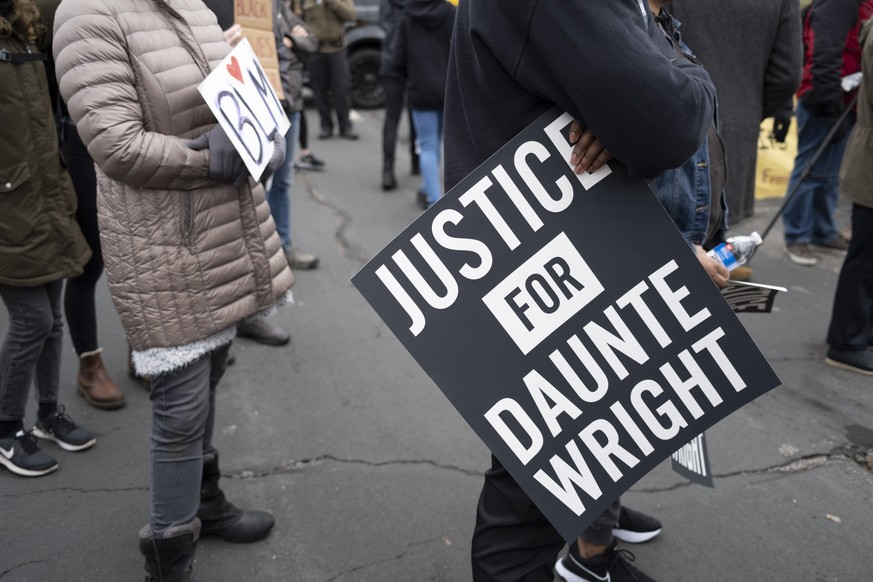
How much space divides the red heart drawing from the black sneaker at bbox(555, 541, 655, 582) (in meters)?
1.69

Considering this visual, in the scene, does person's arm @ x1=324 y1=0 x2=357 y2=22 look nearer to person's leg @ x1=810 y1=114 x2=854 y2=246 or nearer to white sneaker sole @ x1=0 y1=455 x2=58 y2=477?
person's leg @ x1=810 y1=114 x2=854 y2=246

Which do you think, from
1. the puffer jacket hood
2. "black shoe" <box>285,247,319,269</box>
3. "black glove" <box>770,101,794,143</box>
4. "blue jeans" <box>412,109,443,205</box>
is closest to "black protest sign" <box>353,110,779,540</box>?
"black glove" <box>770,101,794,143</box>

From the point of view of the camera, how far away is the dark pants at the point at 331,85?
8203 millimetres

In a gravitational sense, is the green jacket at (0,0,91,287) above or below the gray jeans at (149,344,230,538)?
above

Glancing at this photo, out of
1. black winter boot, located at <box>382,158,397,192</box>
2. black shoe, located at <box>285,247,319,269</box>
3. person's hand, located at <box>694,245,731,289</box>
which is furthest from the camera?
black winter boot, located at <box>382,158,397,192</box>

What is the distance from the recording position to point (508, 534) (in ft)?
5.98

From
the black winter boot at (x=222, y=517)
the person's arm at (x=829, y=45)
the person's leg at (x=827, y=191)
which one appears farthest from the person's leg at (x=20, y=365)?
the person's leg at (x=827, y=191)

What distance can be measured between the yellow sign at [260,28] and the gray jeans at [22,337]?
1.53 metres

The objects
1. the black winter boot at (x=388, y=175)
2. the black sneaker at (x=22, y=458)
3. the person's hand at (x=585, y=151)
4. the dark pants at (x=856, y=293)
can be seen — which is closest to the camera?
the person's hand at (x=585, y=151)

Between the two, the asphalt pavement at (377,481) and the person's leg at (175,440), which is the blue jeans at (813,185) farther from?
the person's leg at (175,440)

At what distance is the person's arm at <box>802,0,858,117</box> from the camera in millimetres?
4516

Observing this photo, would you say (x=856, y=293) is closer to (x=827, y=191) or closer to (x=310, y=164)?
(x=827, y=191)

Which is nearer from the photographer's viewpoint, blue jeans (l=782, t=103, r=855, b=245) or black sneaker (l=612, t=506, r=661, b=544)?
black sneaker (l=612, t=506, r=661, b=544)

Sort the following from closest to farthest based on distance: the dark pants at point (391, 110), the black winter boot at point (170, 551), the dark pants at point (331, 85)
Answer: the black winter boot at point (170, 551) < the dark pants at point (391, 110) < the dark pants at point (331, 85)
